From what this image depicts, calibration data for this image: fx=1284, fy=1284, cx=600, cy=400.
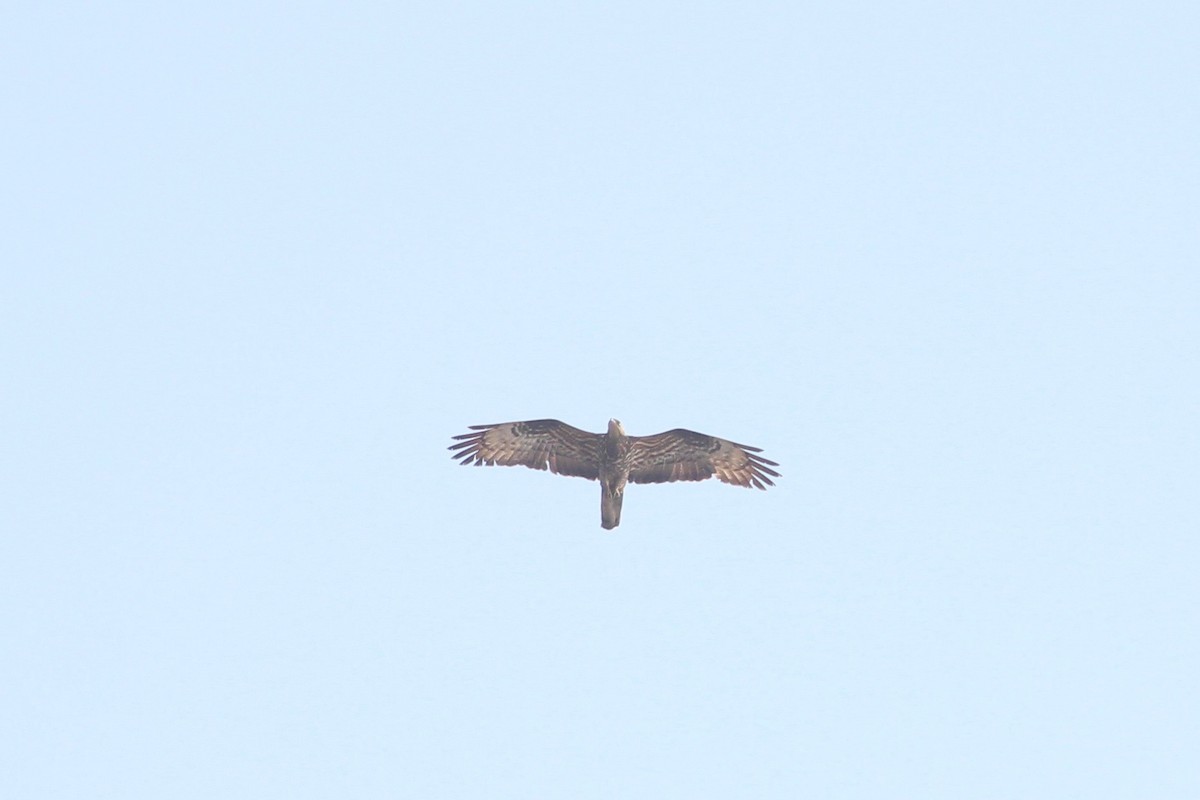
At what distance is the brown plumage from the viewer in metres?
25.4

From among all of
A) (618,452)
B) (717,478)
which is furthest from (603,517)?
(717,478)

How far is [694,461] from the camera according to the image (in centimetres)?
2645

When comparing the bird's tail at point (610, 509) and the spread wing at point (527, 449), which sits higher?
the spread wing at point (527, 449)

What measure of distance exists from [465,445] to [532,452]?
4.46 ft

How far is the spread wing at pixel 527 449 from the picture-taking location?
25766 mm

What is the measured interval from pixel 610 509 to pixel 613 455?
1.08m

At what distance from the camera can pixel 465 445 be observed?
85.2 ft

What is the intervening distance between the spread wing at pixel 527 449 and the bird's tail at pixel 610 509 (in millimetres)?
703

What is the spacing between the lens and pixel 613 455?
25.3 m

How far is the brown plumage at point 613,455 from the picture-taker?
25.4 m

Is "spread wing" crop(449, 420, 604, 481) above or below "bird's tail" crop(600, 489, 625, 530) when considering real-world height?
above

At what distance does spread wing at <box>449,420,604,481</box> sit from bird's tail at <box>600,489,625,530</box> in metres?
0.70

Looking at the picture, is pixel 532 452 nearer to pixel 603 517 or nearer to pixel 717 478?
pixel 603 517

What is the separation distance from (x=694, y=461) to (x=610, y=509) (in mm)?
2401
